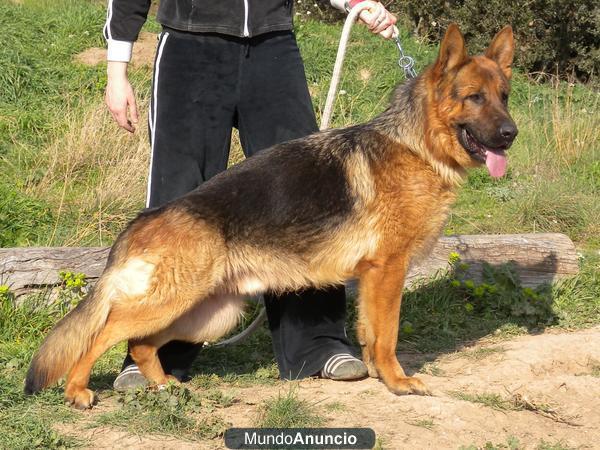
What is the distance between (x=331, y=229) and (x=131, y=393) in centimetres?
134

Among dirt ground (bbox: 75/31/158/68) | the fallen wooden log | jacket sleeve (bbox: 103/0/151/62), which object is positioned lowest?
the fallen wooden log

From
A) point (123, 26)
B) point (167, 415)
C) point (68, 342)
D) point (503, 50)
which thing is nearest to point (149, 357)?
point (68, 342)

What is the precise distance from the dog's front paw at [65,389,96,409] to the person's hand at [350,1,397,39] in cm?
246

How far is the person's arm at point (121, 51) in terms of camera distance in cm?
449

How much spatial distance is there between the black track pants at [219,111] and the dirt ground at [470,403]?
43 centimetres

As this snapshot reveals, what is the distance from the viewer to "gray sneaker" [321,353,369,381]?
15.6 ft

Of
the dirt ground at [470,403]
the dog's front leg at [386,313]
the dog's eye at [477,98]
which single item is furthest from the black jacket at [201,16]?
the dirt ground at [470,403]

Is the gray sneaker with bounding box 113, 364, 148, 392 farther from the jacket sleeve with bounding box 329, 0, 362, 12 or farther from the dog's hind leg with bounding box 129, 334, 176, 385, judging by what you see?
the jacket sleeve with bounding box 329, 0, 362, 12

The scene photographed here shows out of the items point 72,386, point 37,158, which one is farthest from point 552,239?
point 37,158

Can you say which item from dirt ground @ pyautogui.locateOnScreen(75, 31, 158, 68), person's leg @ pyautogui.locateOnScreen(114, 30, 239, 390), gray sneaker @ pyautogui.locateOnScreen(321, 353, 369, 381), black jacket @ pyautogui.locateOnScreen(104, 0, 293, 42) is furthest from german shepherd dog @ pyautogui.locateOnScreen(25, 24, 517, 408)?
dirt ground @ pyautogui.locateOnScreen(75, 31, 158, 68)

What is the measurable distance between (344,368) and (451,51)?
1.84 m

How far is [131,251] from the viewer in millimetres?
4289

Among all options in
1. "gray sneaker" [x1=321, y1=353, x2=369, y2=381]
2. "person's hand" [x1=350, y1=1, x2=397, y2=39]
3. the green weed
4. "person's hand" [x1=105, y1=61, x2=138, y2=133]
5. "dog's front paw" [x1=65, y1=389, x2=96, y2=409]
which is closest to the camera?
the green weed

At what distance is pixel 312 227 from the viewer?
177 inches
